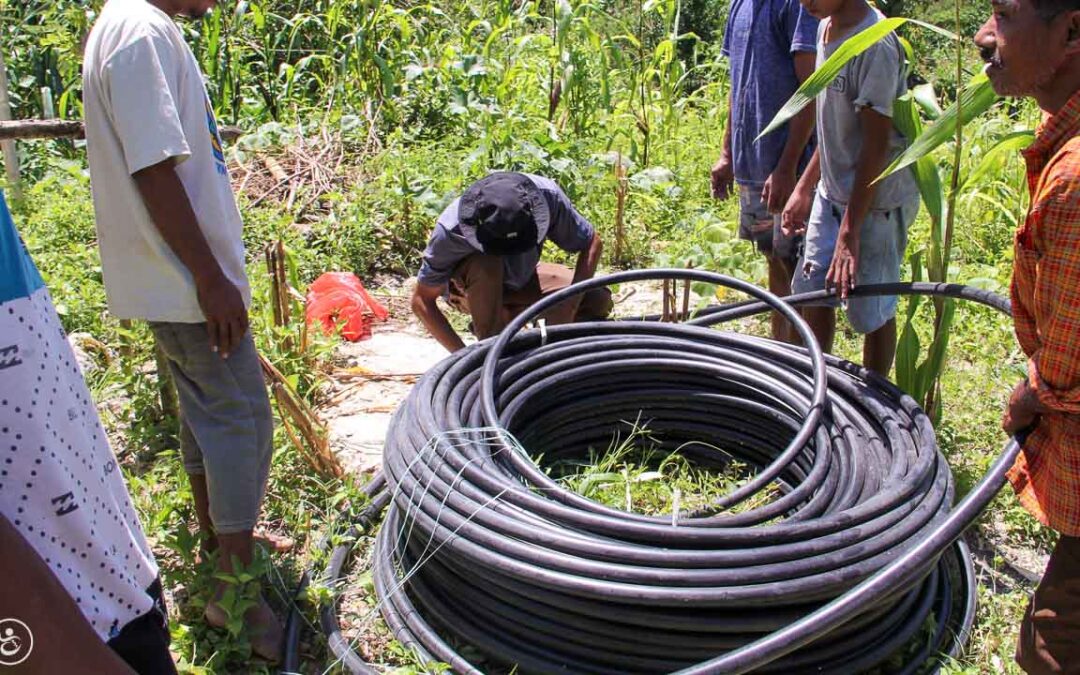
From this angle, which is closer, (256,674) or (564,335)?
(256,674)

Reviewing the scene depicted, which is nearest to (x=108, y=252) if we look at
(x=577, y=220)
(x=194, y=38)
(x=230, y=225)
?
(x=230, y=225)

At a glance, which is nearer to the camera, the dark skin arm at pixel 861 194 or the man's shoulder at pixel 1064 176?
the man's shoulder at pixel 1064 176

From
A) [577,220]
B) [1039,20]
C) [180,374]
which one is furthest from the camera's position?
[577,220]

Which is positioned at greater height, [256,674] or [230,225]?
[230,225]

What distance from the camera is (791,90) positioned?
12.5 ft

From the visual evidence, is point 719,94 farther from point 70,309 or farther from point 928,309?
point 70,309

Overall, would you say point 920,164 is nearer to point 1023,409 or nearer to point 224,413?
point 1023,409

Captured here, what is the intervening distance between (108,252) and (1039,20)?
219 centimetres

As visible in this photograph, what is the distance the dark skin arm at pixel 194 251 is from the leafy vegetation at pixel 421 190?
0.76m

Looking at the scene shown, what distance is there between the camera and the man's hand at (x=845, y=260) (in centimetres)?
322

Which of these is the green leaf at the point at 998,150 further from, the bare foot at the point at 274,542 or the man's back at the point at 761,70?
the bare foot at the point at 274,542

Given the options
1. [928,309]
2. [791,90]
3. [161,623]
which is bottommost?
[928,309]

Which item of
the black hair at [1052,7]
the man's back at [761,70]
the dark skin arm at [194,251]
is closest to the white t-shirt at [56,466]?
the dark skin arm at [194,251]

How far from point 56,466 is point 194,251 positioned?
113 cm
